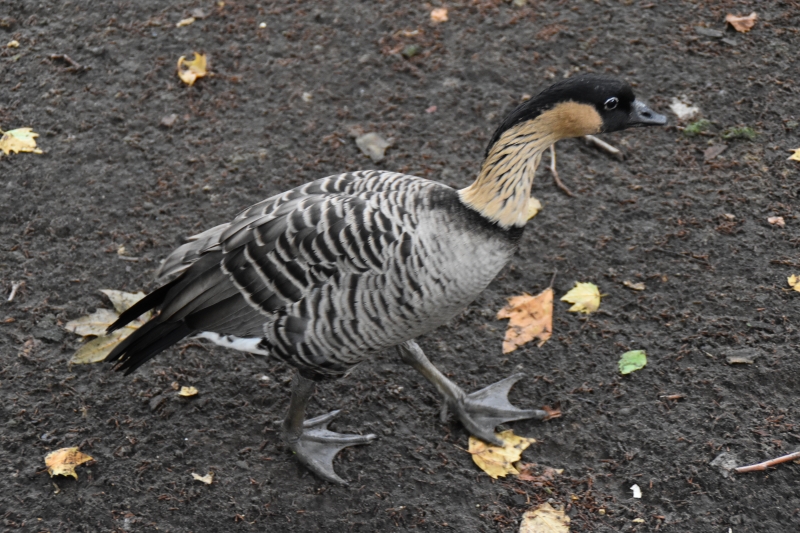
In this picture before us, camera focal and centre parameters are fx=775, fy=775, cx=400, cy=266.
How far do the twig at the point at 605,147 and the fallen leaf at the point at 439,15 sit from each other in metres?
1.75

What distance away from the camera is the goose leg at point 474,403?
4.14m

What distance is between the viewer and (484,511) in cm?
383

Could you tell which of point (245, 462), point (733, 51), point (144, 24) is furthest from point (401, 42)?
point (245, 462)

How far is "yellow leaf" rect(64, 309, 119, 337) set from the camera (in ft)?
15.1

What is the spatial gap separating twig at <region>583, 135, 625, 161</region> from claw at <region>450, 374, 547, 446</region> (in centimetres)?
216

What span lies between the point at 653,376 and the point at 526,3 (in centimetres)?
362

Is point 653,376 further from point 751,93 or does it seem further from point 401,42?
point 401,42

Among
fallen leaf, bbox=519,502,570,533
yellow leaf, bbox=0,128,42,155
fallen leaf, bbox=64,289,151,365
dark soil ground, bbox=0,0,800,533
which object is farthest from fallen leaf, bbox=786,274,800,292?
yellow leaf, bbox=0,128,42,155

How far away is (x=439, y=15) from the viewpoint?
653 cm

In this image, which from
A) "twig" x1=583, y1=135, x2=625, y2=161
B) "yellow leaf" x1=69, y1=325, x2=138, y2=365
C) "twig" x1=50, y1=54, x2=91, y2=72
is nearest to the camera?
"yellow leaf" x1=69, y1=325, x2=138, y2=365

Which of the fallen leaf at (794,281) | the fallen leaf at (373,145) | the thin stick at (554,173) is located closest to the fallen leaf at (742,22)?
the thin stick at (554,173)

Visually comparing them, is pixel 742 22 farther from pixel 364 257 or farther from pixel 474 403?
pixel 364 257

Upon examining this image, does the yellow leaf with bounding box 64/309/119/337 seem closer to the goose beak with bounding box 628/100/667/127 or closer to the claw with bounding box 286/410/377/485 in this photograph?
the claw with bounding box 286/410/377/485

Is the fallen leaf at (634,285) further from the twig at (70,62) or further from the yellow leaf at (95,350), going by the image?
the twig at (70,62)
